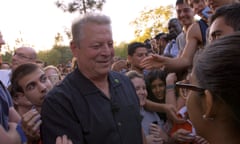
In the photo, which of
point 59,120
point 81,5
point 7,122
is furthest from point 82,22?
point 81,5

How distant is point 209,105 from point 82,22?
62.9 inches

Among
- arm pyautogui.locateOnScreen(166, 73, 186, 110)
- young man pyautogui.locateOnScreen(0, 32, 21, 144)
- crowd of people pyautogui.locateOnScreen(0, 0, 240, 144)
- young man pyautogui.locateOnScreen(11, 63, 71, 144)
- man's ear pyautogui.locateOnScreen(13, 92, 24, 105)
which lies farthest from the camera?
arm pyautogui.locateOnScreen(166, 73, 186, 110)

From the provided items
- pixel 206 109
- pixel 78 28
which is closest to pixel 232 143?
pixel 206 109

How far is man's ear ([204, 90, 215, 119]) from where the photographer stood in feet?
4.49

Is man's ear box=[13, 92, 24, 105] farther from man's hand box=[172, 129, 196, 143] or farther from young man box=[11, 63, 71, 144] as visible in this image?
man's hand box=[172, 129, 196, 143]

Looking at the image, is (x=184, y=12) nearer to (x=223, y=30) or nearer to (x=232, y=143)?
(x=223, y=30)

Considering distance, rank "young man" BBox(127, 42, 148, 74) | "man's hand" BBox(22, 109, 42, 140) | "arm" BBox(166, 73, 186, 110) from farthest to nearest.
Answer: "young man" BBox(127, 42, 148, 74), "arm" BBox(166, 73, 186, 110), "man's hand" BBox(22, 109, 42, 140)

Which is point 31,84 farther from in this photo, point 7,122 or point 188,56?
point 188,56

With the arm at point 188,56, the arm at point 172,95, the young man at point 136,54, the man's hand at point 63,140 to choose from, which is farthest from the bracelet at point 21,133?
the young man at point 136,54

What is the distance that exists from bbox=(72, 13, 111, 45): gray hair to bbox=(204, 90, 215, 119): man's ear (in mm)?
1532

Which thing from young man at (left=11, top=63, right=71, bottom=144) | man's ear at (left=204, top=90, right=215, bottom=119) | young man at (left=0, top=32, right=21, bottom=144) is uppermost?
man's ear at (left=204, top=90, right=215, bottom=119)

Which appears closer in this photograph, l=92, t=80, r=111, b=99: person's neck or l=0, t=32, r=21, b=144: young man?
l=0, t=32, r=21, b=144: young man

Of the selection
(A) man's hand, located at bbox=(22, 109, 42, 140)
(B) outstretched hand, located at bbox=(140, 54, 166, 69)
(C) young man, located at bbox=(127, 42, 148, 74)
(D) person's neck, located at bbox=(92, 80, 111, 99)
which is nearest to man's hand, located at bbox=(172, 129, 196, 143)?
(B) outstretched hand, located at bbox=(140, 54, 166, 69)

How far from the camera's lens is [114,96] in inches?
107
